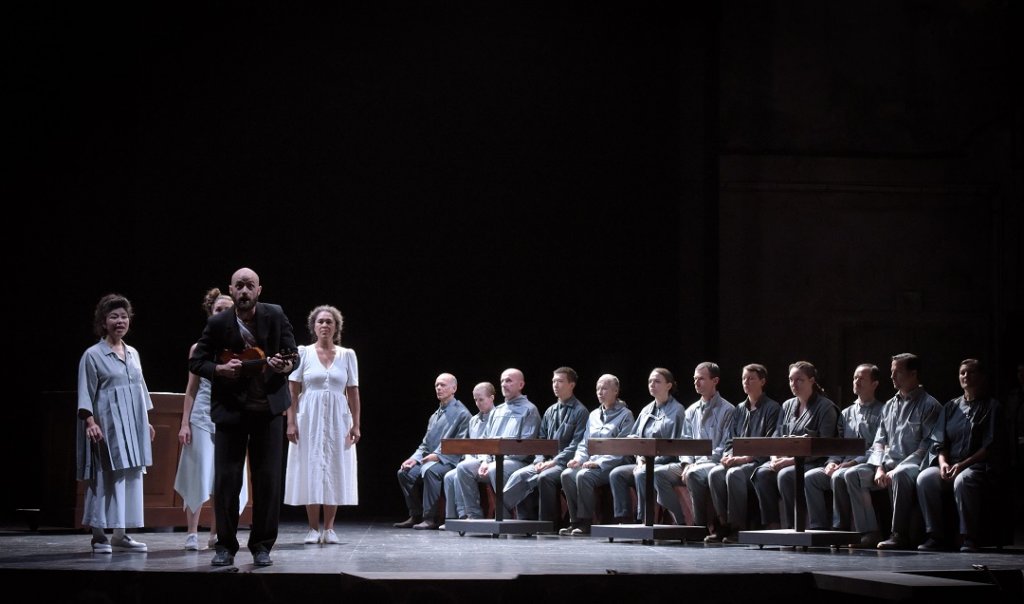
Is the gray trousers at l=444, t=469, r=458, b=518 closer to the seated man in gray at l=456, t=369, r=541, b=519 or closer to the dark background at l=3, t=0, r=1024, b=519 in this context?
the seated man in gray at l=456, t=369, r=541, b=519

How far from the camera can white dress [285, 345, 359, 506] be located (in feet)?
21.8

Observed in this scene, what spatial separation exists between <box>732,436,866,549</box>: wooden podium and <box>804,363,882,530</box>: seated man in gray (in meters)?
0.24

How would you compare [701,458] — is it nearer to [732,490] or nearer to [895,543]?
[732,490]

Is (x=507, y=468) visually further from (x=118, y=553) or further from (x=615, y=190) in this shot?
(x=118, y=553)

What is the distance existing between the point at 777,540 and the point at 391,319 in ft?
14.2

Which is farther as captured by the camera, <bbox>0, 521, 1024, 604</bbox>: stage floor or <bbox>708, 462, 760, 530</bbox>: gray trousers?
<bbox>708, 462, 760, 530</bbox>: gray trousers

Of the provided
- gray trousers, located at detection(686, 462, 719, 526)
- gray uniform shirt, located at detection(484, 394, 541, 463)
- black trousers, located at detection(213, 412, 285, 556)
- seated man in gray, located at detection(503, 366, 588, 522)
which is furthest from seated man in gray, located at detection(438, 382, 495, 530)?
black trousers, located at detection(213, 412, 285, 556)

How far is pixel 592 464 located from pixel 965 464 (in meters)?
2.47

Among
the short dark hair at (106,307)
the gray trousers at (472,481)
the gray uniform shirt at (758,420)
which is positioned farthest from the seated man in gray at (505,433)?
the short dark hair at (106,307)

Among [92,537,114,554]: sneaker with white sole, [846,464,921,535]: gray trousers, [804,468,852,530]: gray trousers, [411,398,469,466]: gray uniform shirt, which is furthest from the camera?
[411,398,469,466]: gray uniform shirt

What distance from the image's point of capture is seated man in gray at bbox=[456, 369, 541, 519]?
851cm

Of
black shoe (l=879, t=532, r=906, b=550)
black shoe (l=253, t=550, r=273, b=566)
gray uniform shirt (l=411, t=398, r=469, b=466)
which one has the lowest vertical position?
black shoe (l=879, t=532, r=906, b=550)

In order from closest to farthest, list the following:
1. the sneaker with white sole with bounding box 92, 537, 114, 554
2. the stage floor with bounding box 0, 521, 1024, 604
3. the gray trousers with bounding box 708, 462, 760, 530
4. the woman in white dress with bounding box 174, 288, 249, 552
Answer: the stage floor with bounding box 0, 521, 1024, 604 < the sneaker with white sole with bounding box 92, 537, 114, 554 < the woman in white dress with bounding box 174, 288, 249, 552 < the gray trousers with bounding box 708, 462, 760, 530

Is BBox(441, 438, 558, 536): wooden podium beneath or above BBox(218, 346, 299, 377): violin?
beneath
